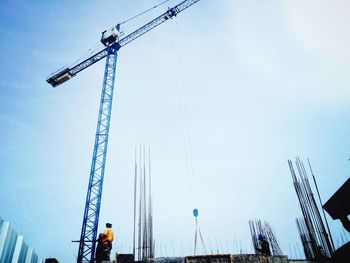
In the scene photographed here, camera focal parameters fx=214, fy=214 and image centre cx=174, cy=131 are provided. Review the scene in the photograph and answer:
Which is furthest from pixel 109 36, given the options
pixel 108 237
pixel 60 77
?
pixel 108 237

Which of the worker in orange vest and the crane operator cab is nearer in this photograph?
the worker in orange vest

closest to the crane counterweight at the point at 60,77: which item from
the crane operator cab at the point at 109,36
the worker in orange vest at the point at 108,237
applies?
the crane operator cab at the point at 109,36

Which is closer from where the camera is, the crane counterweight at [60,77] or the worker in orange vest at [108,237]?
the worker in orange vest at [108,237]

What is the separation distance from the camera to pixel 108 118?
61.7 feet

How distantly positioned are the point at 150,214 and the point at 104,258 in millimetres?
8401

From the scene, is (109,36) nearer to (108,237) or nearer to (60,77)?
(60,77)

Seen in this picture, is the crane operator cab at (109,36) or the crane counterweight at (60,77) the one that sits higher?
the crane operator cab at (109,36)

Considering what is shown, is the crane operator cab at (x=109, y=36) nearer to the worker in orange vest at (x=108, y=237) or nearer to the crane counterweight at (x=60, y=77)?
the crane counterweight at (x=60, y=77)

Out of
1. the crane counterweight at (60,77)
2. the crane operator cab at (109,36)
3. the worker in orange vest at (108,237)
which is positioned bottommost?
the worker in orange vest at (108,237)

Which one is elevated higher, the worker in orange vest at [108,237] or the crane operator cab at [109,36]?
the crane operator cab at [109,36]

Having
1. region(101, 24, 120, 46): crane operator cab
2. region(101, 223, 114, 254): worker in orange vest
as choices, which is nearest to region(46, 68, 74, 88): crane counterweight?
Answer: region(101, 24, 120, 46): crane operator cab

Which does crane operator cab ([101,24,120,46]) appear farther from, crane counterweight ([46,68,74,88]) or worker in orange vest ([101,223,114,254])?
worker in orange vest ([101,223,114,254])

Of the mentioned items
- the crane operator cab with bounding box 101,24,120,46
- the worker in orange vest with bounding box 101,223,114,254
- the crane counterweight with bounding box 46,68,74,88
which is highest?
the crane operator cab with bounding box 101,24,120,46

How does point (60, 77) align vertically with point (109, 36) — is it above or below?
below
